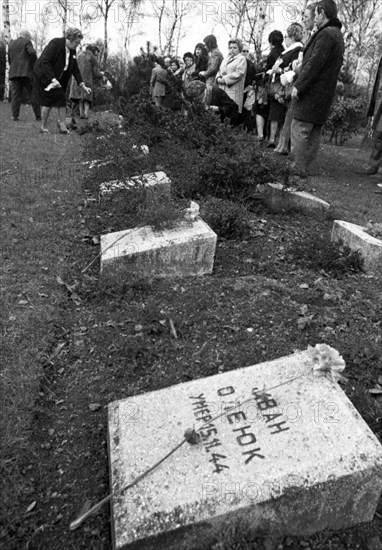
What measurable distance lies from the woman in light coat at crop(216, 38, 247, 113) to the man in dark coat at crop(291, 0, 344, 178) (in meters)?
1.91

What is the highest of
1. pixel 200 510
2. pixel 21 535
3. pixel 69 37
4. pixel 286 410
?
pixel 69 37

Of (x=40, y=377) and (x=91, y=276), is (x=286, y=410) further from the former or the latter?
(x=91, y=276)

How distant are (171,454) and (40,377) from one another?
1.03 m

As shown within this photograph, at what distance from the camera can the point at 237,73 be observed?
7938 millimetres

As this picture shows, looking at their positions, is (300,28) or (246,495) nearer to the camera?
(246,495)

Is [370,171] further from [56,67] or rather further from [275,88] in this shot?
[56,67]

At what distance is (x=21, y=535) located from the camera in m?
1.83

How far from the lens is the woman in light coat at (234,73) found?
795cm

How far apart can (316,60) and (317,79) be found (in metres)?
0.26

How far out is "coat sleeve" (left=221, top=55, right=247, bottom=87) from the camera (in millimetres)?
7938

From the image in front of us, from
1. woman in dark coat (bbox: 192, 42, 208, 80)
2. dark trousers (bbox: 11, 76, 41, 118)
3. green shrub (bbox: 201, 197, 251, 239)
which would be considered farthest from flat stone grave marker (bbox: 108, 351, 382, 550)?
dark trousers (bbox: 11, 76, 41, 118)

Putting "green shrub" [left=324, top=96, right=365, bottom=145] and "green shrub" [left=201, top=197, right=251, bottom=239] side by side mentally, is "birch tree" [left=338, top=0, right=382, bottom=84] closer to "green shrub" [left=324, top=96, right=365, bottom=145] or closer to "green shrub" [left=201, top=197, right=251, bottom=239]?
"green shrub" [left=324, top=96, right=365, bottom=145]

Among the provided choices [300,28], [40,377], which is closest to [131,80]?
[300,28]

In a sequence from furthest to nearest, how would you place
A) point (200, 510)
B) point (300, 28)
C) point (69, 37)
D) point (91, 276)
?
point (69, 37) < point (300, 28) < point (91, 276) < point (200, 510)
